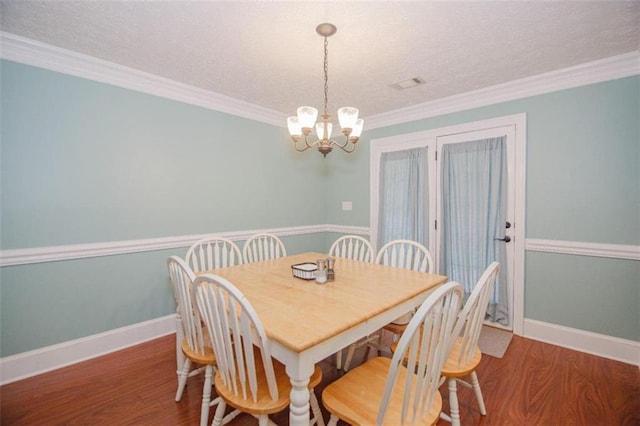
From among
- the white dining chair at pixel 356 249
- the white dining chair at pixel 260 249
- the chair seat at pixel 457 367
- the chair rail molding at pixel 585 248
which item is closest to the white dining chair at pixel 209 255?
the white dining chair at pixel 260 249

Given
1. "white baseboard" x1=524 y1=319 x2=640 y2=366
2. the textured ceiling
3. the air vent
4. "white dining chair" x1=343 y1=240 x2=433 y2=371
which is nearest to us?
the textured ceiling

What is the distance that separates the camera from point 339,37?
1.93m

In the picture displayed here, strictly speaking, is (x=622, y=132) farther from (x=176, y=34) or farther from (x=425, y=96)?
(x=176, y=34)

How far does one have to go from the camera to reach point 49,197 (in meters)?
2.13

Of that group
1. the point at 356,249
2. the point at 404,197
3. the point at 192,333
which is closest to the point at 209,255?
the point at 192,333

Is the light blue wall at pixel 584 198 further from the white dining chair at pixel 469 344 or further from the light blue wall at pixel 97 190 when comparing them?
the light blue wall at pixel 97 190

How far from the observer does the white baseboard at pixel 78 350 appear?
2.00 meters

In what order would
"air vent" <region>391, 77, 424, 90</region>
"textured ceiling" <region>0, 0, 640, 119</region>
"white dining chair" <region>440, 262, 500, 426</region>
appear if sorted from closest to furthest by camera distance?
"white dining chair" <region>440, 262, 500, 426</region> < "textured ceiling" <region>0, 0, 640, 119</region> < "air vent" <region>391, 77, 424, 90</region>

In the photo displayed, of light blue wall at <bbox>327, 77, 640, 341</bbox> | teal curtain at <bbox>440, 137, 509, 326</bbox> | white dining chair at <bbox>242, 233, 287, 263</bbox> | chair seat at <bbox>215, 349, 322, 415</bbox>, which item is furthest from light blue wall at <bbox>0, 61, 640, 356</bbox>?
chair seat at <bbox>215, 349, 322, 415</bbox>

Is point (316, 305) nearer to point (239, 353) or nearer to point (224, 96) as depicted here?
point (239, 353)

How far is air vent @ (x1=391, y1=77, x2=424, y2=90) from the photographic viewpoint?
2593mm

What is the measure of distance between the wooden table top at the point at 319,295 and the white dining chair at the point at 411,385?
29cm

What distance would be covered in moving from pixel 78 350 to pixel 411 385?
256cm

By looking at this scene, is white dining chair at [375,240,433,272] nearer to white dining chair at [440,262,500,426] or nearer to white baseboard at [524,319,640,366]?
white dining chair at [440,262,500,426]
